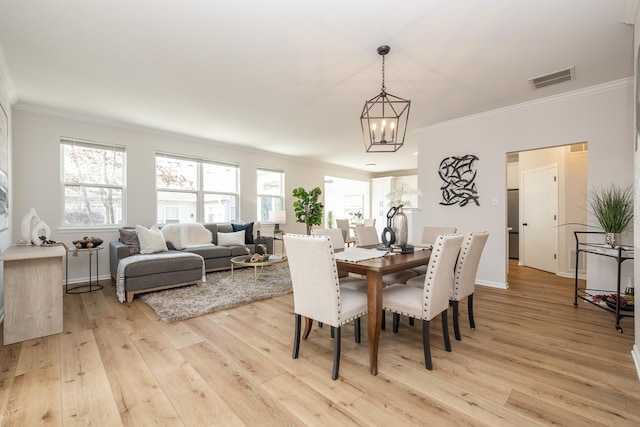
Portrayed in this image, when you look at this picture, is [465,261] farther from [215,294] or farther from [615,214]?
[215,294]

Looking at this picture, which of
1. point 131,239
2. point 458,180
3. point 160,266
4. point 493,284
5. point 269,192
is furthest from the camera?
point 269,192

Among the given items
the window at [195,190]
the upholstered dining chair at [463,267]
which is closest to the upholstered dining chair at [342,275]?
the upholstered dining chair at [463,267]

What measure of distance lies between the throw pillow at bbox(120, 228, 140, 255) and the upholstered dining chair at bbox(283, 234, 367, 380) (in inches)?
127

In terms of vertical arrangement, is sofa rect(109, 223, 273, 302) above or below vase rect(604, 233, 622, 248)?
below

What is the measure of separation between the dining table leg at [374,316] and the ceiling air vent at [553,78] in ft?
9.74

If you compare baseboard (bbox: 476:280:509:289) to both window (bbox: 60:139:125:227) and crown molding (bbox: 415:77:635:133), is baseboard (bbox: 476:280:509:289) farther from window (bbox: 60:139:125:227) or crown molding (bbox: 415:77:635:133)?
window (bbox: 60:139:125:227)

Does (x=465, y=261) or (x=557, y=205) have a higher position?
(x=557, y=205)

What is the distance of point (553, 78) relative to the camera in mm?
3113

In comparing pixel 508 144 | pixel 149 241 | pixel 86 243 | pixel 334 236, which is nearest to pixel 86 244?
pixel 86 243

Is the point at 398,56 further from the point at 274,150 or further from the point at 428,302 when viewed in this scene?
the point at 274,150

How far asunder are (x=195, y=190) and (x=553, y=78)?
5.64 metres

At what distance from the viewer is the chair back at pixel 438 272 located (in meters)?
1.90

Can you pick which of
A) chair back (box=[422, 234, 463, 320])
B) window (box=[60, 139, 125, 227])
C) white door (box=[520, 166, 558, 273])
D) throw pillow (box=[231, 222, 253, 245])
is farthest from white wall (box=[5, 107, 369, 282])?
white door (box=[520, 166, 558, 273])

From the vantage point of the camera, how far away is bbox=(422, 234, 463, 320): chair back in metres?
1.90
